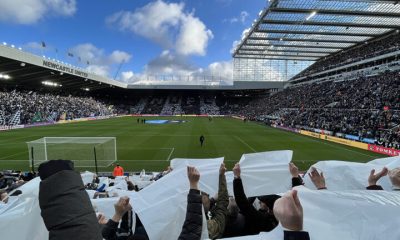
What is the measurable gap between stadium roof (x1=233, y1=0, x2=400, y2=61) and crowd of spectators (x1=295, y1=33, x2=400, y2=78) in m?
1.58

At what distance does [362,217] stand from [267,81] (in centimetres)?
9643

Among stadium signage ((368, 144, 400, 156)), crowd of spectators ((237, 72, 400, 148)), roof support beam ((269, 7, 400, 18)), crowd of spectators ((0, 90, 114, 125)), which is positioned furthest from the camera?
crowd of spectators ((0, 90, 114, 125))

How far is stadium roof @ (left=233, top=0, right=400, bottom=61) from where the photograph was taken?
40531 millimetres

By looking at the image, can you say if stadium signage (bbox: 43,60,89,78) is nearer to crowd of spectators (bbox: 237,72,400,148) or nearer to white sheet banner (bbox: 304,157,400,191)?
crowd of spectators (bbox: 237,72,400,148)

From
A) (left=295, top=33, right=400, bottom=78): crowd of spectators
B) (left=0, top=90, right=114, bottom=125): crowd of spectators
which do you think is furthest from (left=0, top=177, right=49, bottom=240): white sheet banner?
(left=295, top=33, right=400, bottom=78): crowd of spectators

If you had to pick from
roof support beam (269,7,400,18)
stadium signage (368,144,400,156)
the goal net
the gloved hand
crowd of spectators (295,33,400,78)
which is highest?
roof support beam (269,7,400,18)

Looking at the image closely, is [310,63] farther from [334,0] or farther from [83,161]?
[83,161]

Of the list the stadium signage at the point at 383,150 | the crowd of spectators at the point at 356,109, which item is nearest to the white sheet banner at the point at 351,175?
the stadium signage at the point at 383,150

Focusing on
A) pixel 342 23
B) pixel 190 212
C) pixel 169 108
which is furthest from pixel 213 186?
pixel 169 108

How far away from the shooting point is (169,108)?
4304 inches

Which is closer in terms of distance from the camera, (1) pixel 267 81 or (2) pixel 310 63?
(2) pixel 310 63

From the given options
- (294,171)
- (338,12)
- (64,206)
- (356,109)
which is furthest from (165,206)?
(338,12)

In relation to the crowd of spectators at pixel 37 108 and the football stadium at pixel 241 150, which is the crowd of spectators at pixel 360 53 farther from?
the crowd of spectators at pixel 37 108

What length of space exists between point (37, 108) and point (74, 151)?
148 feet
